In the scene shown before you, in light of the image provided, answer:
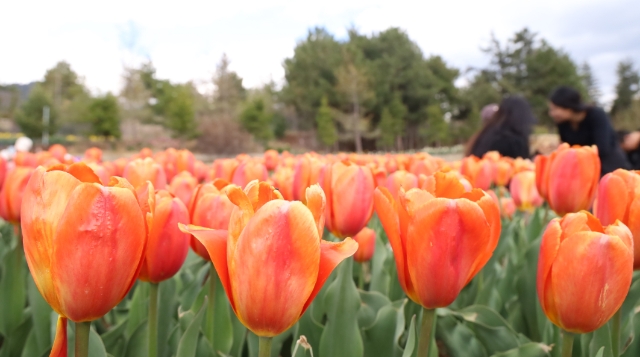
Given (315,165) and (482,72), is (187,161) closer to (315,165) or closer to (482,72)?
(315,165)

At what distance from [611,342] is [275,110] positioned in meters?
36.5

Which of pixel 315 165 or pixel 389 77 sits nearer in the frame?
pixel 315 165

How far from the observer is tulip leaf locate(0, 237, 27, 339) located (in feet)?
3.89

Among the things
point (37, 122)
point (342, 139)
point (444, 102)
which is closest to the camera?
point (37, 122)

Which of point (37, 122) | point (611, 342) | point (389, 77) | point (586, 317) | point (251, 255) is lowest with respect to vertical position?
point (611, 342)

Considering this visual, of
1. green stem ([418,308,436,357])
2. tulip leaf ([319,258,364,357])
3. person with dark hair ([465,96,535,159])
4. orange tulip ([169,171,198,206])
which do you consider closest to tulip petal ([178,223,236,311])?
green stem ([418,308,436,357])

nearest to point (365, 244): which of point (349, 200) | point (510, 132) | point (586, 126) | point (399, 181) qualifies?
point (399, 181)

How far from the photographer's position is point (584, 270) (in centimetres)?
63

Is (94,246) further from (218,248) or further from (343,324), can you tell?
(343,324)

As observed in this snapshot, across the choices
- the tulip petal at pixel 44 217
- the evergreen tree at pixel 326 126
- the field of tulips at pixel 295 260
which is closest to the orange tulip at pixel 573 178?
the field of tulips at pixel 295 260

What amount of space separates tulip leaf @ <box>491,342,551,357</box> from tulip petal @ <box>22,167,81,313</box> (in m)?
0.80

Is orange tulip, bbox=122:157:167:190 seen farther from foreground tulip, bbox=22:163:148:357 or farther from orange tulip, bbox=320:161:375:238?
foreground tulip, bbox=22:163:148:357

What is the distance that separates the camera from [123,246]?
533 millimetres

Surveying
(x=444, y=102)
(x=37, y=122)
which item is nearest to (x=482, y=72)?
(x=444, y=102)
